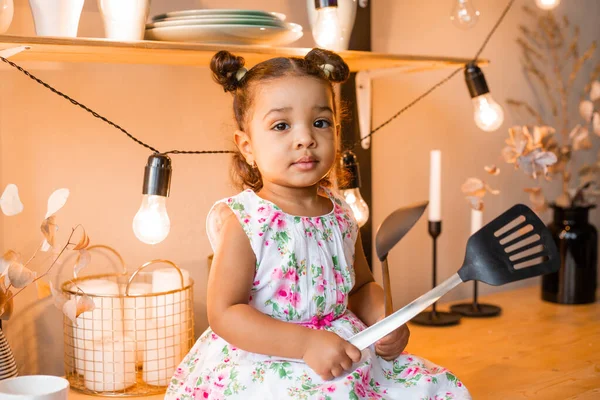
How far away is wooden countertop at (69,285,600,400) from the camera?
50.0 inches

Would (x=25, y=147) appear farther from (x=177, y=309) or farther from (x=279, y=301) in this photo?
(x=279, y=301)

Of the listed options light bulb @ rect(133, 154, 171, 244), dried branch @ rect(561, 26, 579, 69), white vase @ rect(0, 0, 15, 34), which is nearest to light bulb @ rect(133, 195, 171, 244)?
light bulb @ rect(133, 154, 171, 244)

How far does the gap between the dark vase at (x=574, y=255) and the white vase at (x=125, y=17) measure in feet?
3.68

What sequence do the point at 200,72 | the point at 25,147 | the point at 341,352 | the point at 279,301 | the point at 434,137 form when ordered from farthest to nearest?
the point at 434,137
the point at 200,72
the point at 25,147
the point at 279,301
the point at 341,352

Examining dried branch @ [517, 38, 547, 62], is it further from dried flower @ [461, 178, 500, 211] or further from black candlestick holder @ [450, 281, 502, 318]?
black candlestick holder @ [450, 281, 502, 318]

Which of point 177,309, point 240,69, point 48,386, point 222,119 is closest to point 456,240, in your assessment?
point 222,119

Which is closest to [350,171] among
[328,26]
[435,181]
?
[328,26]

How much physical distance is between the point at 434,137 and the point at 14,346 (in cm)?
102

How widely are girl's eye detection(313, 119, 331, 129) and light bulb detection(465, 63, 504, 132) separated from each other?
0.48 m

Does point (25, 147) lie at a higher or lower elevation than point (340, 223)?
higher

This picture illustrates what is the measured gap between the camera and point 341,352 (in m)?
0.97

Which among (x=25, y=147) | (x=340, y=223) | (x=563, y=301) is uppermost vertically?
(x=25, y=147)

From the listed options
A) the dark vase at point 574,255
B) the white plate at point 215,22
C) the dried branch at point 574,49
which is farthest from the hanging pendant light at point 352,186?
the dried branch at point 574,49

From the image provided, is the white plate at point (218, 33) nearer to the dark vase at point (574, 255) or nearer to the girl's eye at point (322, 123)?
the girl's eye at point (322, 123)
